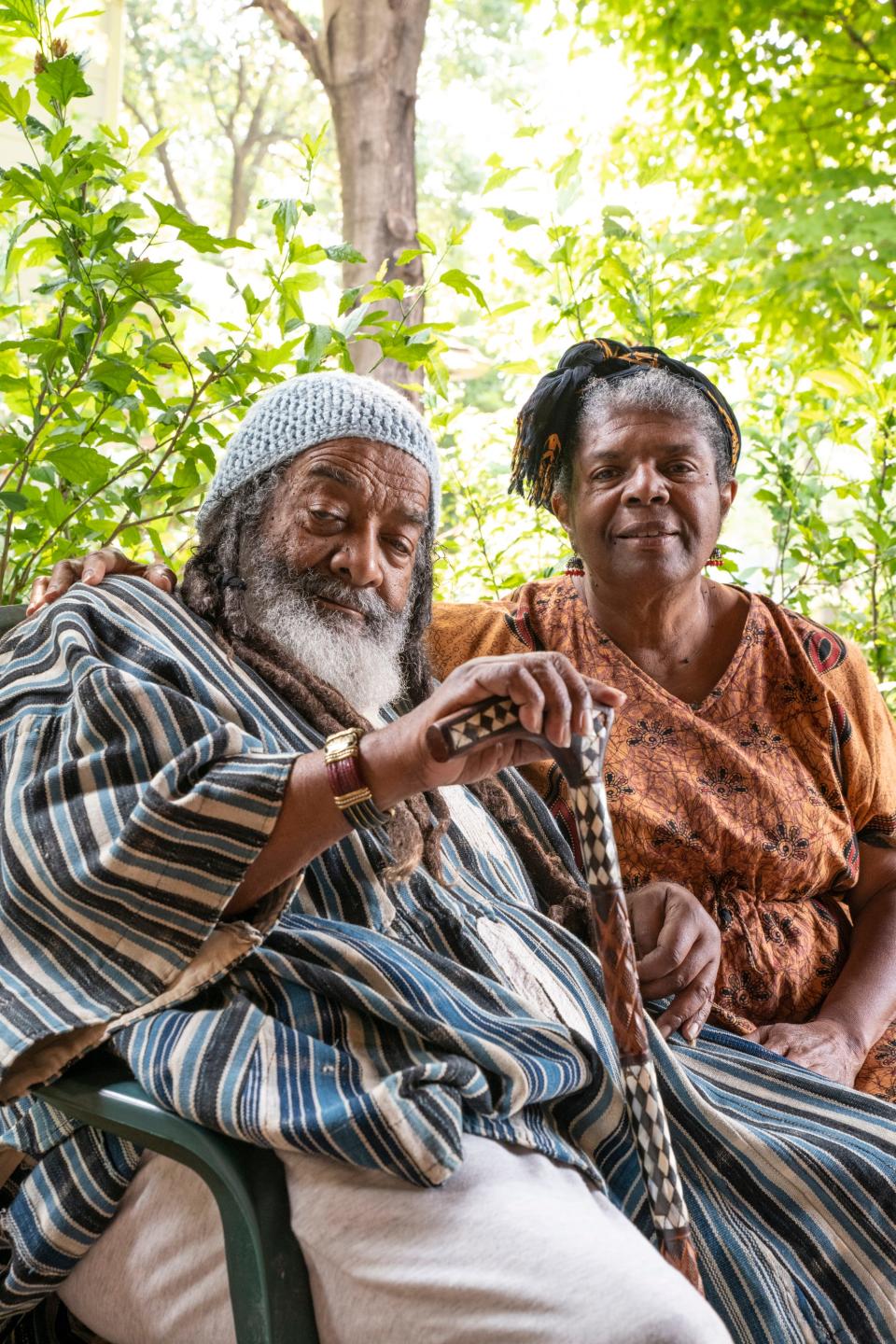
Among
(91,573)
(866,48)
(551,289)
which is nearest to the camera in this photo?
(91,573)

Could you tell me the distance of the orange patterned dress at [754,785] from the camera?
9.21ft

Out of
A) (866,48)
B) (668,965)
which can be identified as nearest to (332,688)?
(668,965)

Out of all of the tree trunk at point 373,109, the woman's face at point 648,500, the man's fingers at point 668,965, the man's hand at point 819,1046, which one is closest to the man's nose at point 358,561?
the woman's face at point 648,500

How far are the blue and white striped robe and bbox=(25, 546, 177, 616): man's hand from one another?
5.3 inches

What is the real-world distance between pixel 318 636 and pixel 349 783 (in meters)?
0.67

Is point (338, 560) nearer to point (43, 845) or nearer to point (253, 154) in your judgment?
point (43, 845)

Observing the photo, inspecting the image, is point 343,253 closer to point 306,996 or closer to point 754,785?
point 754,785

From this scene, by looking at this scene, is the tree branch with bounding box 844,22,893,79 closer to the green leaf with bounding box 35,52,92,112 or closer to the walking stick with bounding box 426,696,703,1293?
the green leaf with bounding box 35,52,92,112

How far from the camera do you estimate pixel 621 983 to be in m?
1.82

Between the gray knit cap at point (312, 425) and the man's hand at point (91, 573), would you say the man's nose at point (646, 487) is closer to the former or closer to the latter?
the gray knit cap at point (312, 425)

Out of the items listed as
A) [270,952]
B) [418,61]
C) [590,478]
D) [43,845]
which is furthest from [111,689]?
[418,61]

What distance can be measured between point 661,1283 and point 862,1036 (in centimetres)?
137

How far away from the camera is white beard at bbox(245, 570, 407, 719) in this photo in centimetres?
233

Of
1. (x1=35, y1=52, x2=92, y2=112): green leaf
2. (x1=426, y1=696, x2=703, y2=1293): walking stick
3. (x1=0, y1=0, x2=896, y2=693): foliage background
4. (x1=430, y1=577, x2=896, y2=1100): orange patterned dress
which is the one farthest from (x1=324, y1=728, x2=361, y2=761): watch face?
(x1=35, y1=52, x2=92, y2=112): green leaf
